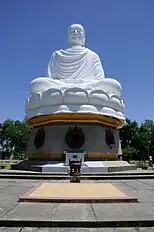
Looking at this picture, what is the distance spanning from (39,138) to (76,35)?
8.01 m

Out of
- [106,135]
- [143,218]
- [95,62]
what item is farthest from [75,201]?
[95,62]

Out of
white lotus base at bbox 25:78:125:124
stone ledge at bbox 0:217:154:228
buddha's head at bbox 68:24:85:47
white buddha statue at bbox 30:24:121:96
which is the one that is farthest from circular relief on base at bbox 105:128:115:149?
stone ledge at bbox 0:217:154:228

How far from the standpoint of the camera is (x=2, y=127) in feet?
169

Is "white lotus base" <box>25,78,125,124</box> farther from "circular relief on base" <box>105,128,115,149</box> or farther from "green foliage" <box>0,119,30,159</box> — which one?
"green foliage" <box>0,119,30,159</box>

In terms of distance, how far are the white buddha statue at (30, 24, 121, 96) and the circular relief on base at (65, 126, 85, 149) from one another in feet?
9.17

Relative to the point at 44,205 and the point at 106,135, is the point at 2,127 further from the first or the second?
the point at 44,205

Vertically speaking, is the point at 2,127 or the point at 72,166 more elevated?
the point at 2,127

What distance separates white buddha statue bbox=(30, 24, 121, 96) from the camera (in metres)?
19.6

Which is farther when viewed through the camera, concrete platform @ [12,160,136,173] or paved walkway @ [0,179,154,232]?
concrete platform @ [12,160,136,173]

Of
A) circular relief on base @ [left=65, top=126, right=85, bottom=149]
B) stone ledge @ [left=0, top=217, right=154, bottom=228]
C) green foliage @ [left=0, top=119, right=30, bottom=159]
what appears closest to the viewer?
stone ledge @ [left=0, top=217, right=154, bottom=228]

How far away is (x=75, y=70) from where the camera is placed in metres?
21.2

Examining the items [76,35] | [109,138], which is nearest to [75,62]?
[76,35]

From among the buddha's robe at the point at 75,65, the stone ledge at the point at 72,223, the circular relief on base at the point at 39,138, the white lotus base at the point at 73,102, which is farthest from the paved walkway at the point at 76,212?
the buddha's robe at the point at 75,65

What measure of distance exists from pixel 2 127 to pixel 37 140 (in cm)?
3358
